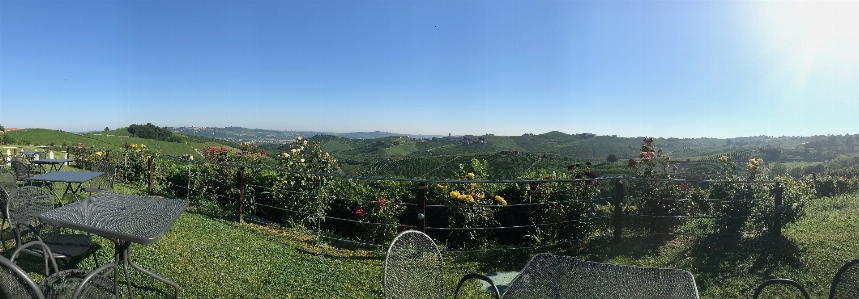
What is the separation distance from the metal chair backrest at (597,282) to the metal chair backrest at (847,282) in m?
0.74

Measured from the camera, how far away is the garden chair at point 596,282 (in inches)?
81.4

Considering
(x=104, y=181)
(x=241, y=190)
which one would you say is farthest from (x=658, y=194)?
(x=104, y=181)

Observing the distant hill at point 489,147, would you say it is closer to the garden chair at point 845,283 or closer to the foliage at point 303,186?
the foliage at point 303,186

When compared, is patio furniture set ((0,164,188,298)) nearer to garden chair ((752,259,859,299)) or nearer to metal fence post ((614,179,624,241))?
garden chair ((752,259,859,299))

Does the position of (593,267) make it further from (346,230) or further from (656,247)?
(346,230)

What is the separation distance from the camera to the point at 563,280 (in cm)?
221

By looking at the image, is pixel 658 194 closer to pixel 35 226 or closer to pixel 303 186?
pixel 303 186

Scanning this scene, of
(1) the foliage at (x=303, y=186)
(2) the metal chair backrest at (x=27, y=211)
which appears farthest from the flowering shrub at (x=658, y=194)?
(2) the metal chair backrest at (x=27, y=211)

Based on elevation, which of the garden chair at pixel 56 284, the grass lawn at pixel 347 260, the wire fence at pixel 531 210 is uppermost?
the garden chair at pixel 56 284

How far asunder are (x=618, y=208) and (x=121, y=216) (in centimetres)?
493

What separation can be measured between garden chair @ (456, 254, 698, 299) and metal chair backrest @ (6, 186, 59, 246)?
323cm

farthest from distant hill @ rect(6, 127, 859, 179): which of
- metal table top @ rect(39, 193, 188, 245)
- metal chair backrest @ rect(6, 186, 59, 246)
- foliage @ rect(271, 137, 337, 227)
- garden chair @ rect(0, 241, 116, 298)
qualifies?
garden chair @ rect(0, 241, 116, 298)

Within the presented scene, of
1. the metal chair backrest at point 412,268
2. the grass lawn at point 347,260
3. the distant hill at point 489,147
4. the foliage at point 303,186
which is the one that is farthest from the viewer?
the distant hill at point 489,147

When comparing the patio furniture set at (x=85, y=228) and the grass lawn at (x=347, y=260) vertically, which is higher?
the patio furniture set at (x=85, y=228)
